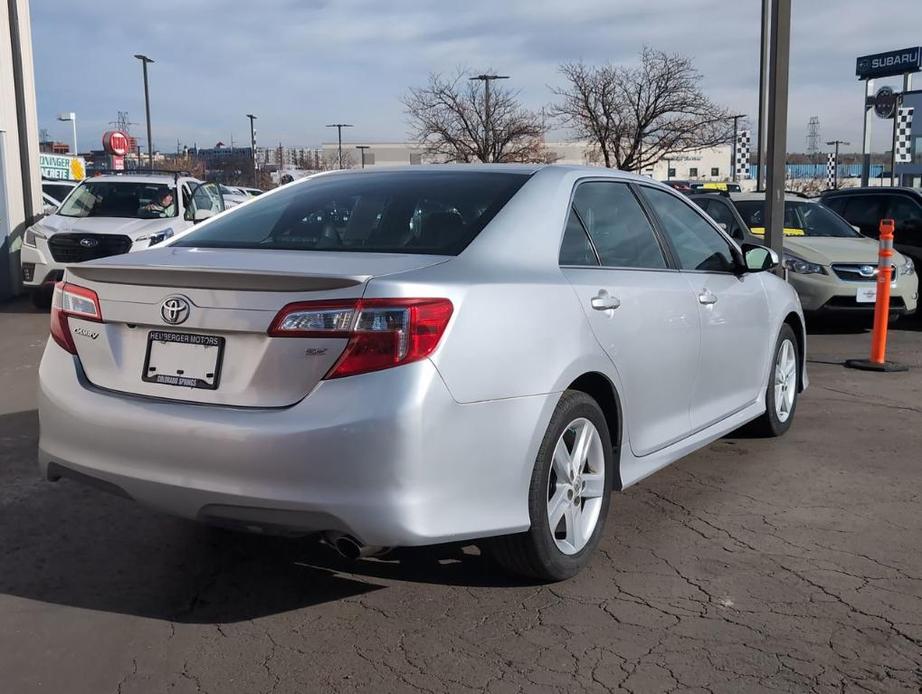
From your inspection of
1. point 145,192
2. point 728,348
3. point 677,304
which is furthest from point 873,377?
point 145,192

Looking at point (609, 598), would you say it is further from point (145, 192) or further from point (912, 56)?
point (912, 56)

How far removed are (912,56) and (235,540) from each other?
180ft

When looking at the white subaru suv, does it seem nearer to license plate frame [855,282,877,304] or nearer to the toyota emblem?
license plate frame [855,282,877,304]

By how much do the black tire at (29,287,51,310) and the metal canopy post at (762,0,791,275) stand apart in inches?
353

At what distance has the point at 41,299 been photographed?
12.6m

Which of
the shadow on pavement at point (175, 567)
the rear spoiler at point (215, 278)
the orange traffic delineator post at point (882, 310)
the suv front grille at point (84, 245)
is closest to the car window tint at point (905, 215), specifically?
the orange traffic delineator post at point (882, 310)

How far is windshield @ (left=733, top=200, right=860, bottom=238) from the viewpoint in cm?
1200

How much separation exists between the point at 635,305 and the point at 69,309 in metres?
2.27

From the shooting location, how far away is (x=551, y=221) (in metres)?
3.84

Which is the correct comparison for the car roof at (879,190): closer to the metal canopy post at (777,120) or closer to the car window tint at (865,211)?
the car window tint at (865,211)

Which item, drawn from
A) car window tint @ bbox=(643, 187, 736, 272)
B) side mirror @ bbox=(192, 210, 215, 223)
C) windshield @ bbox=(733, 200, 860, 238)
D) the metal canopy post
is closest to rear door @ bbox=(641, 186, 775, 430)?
car window tint @ bbox=(643, 187, 736, 272)

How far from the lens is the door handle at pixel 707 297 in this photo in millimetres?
4695

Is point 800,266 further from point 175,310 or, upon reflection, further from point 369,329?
point 175,310

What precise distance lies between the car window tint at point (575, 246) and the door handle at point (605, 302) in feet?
0.58
